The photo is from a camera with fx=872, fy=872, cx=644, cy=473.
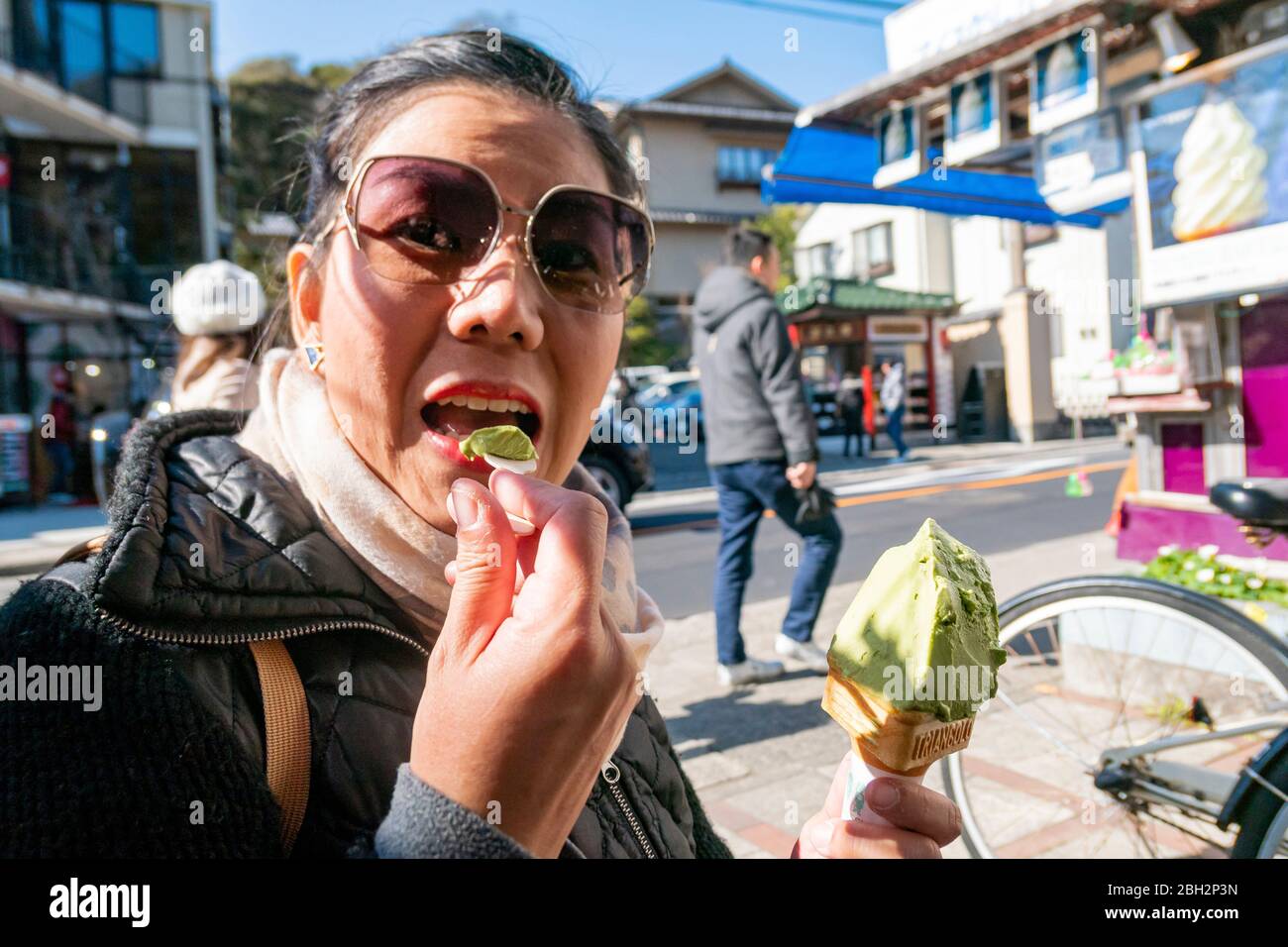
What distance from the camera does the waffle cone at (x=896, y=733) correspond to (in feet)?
2.95

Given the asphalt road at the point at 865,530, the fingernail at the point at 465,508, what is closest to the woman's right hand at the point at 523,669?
the fingernail at the point at 465,508

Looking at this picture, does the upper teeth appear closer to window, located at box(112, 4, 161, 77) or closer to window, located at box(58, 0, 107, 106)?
window, located at box(112, 4, 161, 77)

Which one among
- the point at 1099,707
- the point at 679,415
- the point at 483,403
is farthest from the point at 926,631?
the point at 679,415

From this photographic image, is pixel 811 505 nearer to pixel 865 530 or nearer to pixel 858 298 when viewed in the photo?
pixel 865 530

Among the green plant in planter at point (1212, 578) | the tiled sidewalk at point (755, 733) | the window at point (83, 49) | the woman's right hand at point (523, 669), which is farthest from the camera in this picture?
the window at point (83, 49)

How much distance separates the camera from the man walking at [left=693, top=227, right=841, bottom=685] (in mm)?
4270

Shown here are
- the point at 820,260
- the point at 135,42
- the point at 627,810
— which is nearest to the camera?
the point at 627,810

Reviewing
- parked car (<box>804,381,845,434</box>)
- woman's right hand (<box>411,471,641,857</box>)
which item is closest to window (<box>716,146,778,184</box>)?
parked car (<box>804,381,845,434</box>)

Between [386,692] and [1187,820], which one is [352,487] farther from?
[1187,820]

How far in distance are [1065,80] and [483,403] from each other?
4612 millimetres

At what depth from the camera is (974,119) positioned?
5.17 metres

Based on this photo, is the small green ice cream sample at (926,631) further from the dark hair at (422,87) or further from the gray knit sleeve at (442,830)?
the dark hair at (422,87)

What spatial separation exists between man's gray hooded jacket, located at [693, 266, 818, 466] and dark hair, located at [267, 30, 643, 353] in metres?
2.98

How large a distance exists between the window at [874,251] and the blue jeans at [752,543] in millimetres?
19518
